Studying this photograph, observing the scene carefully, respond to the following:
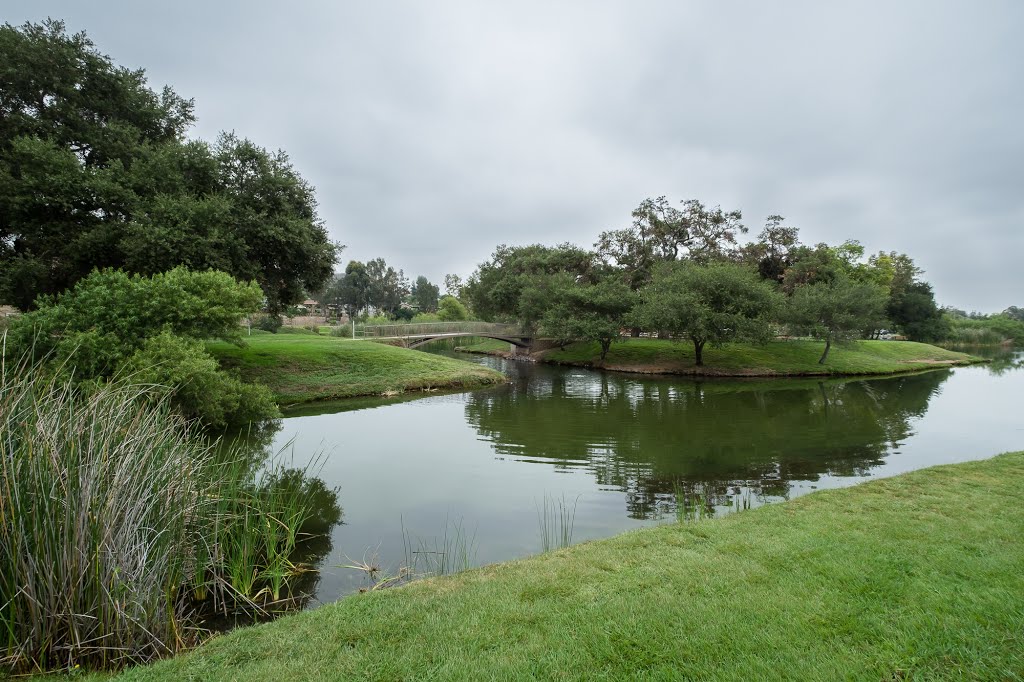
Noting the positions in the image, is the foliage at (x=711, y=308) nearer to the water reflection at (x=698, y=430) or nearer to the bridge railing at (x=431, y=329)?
the water reflection at (x=698, y=430)

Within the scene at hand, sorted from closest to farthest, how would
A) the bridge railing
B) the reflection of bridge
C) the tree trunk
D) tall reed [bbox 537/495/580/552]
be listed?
tall reed [bbox 537/495/580/552] < the tree trunk < the bridge railing < the reflection of bridge

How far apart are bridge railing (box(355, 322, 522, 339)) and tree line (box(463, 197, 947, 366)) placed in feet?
5.99

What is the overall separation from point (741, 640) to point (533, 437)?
11378 mm

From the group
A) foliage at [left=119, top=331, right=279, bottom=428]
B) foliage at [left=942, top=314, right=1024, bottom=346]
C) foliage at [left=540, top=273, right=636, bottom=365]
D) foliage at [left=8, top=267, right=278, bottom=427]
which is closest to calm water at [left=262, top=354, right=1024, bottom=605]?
foliage at [left=119, top=331, right=279, bottom=428]

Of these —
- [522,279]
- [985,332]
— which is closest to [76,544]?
[522,279]

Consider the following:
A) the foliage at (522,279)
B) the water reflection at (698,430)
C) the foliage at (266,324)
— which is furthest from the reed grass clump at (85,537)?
A: the foliage at (266,324)

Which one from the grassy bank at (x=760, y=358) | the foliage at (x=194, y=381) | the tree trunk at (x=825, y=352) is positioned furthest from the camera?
the tree trunk at (x=825, y=352)

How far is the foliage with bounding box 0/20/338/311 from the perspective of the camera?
17.1 meters

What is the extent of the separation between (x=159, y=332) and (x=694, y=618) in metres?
14.4

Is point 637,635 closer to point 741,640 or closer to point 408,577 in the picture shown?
point 741,640

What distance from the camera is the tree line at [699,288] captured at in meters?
33.0

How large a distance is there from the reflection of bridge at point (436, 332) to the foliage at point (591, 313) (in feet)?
17.2

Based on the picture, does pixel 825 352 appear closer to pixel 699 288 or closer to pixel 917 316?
pixel 699 288

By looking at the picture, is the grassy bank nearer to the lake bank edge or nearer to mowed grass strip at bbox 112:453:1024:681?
the lake bank edge
